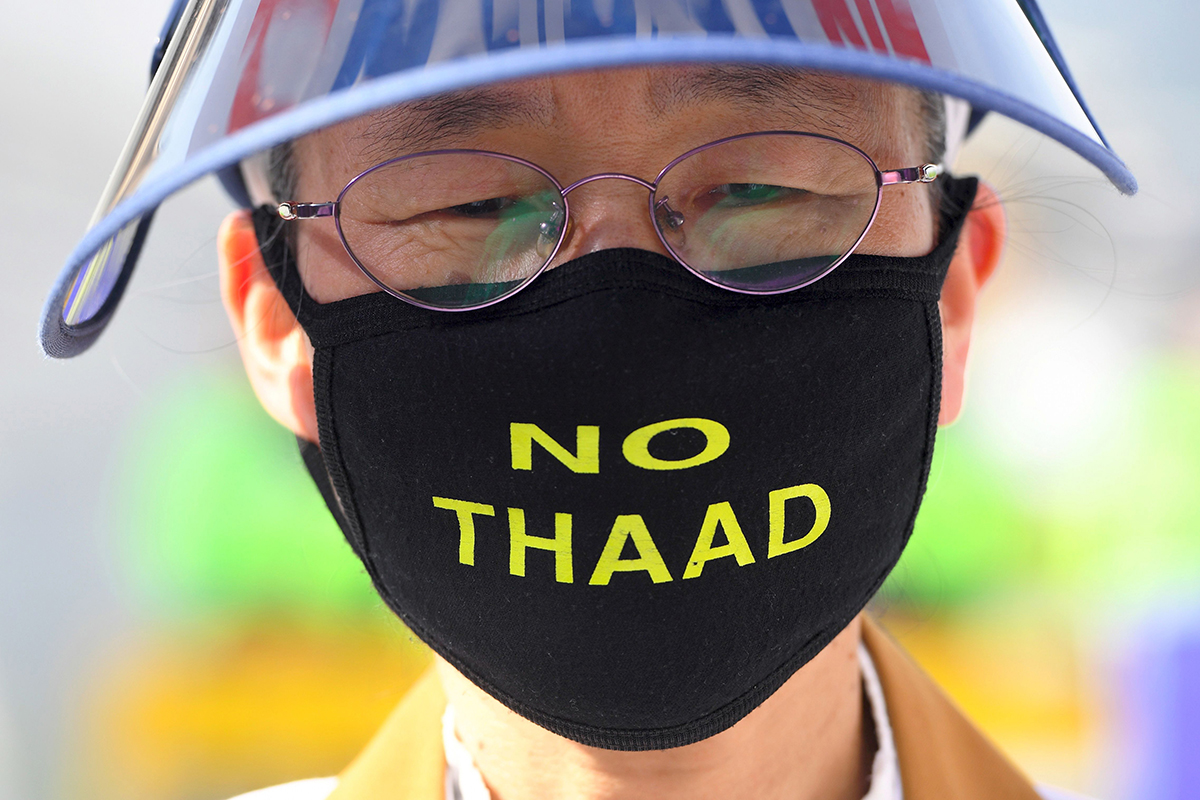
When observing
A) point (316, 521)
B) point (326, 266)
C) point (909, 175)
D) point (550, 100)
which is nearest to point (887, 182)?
point (909, 175)

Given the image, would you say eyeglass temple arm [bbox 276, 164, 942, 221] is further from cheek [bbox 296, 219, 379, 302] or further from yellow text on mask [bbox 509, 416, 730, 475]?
yellow text on mask [bbox 509, 416, 730, 475]

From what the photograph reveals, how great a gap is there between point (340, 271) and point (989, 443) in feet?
11.3

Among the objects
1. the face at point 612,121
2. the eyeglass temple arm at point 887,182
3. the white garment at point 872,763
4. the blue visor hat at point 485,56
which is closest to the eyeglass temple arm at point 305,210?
the eyeglass temple arm at point 887,182

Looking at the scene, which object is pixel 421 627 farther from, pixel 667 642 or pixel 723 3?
pixel 723 3

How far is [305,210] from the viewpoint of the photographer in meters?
1.32

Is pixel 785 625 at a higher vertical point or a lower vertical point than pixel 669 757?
higher

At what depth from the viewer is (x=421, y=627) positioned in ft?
4.63

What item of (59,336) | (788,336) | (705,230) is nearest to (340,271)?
(59,336)

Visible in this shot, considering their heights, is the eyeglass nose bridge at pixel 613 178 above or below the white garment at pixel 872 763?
above

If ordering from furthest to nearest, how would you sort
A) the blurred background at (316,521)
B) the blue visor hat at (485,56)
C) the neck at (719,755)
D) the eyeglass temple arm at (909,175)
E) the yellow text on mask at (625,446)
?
the blurred background at (316,521) → the neck at (719,755) → the eyeglass temple arm at (909,175) → the yellow text on mask at (625,446) → the blue visor hat at (485,56)

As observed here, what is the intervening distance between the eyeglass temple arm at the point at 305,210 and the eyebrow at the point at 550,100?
156 millimetres

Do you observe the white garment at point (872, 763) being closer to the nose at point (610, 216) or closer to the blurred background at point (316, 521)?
the nose at point (610, 216)

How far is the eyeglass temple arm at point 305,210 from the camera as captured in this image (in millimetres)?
1312

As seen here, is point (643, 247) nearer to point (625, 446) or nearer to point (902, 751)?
point (625, 446)
